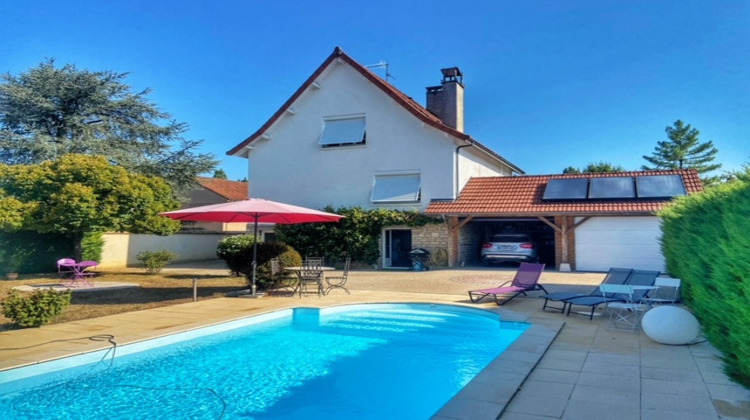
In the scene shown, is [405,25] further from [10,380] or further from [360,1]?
[10,380]

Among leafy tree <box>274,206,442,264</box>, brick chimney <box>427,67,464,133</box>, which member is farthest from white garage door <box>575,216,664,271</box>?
brick chimney <box>427,67,464,133</box>

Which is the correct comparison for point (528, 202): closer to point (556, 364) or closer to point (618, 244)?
point (618, 244)

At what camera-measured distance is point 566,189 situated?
67.9 ft

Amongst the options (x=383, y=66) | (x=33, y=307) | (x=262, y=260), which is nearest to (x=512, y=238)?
(x=262, y=260)

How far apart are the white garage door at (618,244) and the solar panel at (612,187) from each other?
3.79 feet

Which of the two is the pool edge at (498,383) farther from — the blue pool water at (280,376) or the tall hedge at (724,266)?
the tall hedge at (724,266)

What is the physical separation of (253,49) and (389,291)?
1026 cm

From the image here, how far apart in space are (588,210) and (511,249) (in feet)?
11.5

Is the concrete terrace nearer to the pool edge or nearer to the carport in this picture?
the pool edge

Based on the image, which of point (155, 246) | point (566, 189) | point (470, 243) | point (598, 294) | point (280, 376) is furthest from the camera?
point (155, 246)

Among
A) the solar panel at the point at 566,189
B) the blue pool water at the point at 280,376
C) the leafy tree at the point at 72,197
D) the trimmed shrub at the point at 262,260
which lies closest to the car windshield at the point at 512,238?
the solar panel at the point at 566,189

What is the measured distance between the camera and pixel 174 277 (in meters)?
17.9

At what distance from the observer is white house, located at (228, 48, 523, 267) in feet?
71.3

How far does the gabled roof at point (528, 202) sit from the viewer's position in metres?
18.8
